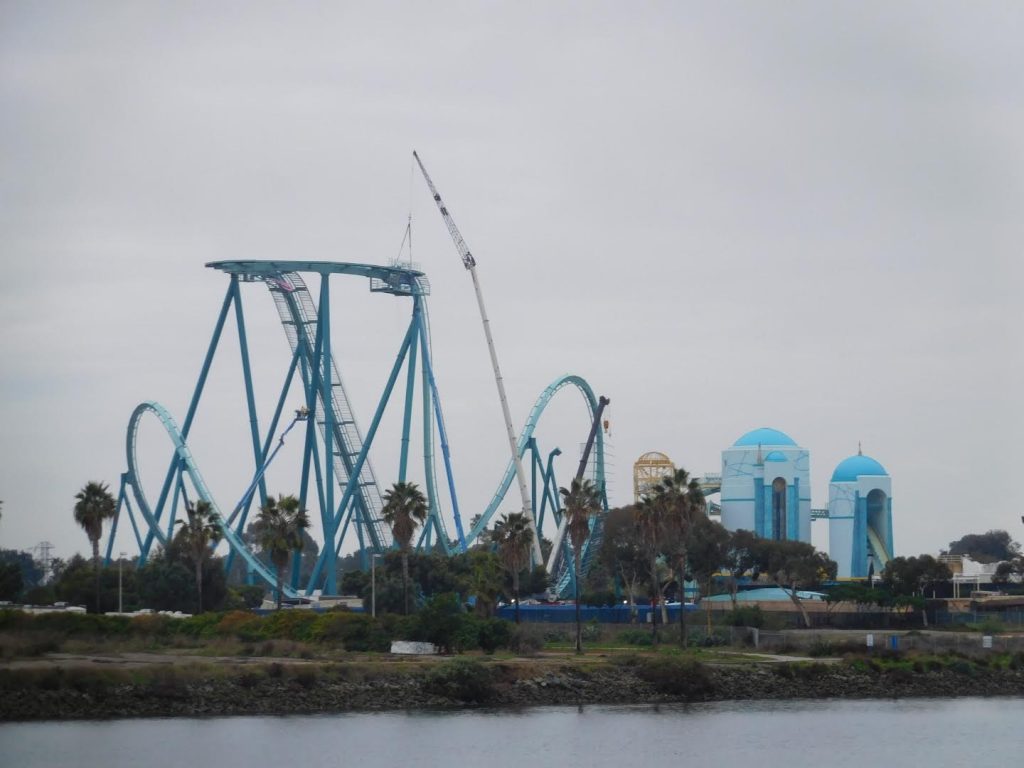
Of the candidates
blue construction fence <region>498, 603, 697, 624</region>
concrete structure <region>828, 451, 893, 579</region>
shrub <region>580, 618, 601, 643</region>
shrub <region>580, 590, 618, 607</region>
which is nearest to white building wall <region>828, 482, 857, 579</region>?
concrete structure <region>828, 451, 893, 579</region>

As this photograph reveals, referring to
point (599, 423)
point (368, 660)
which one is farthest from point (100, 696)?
point (599, 423)

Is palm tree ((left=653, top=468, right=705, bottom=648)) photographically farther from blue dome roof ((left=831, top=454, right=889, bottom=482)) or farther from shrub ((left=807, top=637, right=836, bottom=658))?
blue dome roof ((left=831, top=454, right=889, bottom=482))

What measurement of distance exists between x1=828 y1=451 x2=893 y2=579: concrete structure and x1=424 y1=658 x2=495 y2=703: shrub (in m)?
81.0

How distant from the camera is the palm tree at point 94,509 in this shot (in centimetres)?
10088

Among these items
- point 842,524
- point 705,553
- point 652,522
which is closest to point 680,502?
point 652,522

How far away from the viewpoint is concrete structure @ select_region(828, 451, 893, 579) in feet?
489

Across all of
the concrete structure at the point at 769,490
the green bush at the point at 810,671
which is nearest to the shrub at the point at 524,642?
the green bush at the point at 810,671

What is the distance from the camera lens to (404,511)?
94.4m

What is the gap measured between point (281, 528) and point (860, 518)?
228 feet

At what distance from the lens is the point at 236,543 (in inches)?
4200

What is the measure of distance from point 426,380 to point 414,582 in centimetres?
1207

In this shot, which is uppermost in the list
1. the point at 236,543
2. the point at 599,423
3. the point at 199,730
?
the point at 599,423

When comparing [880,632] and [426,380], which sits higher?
[426,380]

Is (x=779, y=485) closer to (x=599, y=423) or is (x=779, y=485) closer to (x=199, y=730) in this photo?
(x=599, y=423)
